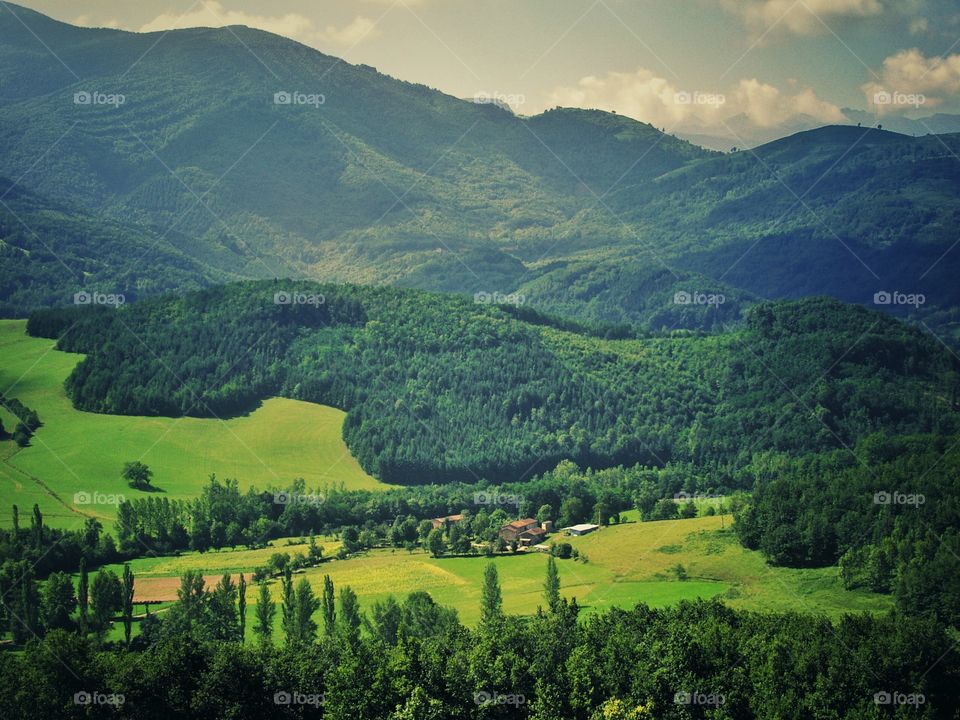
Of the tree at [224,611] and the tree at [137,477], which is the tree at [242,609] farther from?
the tree at [137,477]

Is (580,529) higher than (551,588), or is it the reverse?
(580,529)

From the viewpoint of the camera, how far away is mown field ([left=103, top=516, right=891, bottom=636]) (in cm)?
9612

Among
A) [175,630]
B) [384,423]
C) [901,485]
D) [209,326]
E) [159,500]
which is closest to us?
[175,630]

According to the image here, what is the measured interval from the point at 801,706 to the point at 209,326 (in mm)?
136907

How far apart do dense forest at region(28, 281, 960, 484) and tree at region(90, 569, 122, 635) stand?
6260cm

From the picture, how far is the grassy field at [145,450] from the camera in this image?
13362cm

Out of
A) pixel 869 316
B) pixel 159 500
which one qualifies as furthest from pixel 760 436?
pixel 159 500

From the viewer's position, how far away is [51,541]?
108250 mm

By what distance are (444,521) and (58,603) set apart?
43.9m

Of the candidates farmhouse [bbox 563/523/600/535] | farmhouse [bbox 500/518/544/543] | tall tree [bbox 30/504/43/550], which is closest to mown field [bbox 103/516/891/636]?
farmhouse [bbox 563/523/600/535]

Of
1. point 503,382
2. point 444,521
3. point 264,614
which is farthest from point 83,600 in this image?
Answer: point 503,382

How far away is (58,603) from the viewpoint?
302ft

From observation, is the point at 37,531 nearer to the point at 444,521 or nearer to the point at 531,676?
the point at 444,521

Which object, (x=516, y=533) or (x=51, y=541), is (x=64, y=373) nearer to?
(x=51, y=541)
